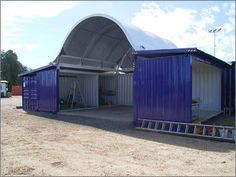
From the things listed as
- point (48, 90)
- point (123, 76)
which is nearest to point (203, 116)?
point (48, 90)

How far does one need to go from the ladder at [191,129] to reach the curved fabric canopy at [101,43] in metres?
6.89

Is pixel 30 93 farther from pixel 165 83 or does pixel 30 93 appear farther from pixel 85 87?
pixel 165 83

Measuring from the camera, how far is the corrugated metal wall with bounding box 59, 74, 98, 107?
22.4m

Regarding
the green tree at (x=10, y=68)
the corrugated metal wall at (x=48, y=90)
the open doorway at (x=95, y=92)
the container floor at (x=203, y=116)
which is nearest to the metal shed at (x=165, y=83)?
the container floor at (x=203, y=116)

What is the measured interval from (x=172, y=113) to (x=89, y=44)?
503 inches

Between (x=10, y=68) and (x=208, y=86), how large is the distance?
4998cm

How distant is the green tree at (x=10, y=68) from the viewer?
5872cm

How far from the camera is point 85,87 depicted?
23.0 metres

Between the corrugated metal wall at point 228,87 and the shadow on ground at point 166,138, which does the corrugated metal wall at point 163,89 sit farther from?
the corrugated metal wall at point 228,87

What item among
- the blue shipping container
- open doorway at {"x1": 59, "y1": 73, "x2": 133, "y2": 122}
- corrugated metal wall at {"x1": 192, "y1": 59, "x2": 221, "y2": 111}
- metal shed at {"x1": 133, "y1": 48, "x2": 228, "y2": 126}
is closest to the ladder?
metal shed at {"x1": 133, "y1": 48, "x2": 228, "y2": 126}

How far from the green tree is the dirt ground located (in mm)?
50066

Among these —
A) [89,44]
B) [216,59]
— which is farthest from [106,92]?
[216,59]

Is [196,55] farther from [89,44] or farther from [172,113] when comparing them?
[89,44]

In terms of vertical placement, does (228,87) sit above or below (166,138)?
above
